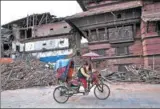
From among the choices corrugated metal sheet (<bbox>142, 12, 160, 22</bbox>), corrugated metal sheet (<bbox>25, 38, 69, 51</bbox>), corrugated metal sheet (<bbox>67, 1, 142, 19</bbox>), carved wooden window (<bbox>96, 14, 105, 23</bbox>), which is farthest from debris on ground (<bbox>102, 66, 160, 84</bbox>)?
corrugated metal sheet (<bbox>25, 38, 69, 51</bbox>)

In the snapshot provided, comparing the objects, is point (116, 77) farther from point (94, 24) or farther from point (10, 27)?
point (10, 27)

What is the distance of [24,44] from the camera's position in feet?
133

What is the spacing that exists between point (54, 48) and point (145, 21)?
18.3 m

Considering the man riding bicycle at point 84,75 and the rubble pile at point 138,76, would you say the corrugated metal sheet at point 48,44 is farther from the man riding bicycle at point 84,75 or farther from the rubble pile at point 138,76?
the man riding bicycle at point 84,75

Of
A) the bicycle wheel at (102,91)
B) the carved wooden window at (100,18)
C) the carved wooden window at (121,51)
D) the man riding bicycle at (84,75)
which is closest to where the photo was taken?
the man riding bicycle at (84,75)

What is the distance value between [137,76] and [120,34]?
22.6 feet

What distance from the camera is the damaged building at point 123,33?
22.6 meters

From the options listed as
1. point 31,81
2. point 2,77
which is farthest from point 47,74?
point 2,77

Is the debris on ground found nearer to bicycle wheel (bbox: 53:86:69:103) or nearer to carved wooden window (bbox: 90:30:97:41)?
carved wooden window (bbox: 90:30:97:41)

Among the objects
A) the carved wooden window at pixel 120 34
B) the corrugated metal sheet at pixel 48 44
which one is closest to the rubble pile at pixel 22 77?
the carved wooden window at pixel 120 34

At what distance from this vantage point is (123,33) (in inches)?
1006

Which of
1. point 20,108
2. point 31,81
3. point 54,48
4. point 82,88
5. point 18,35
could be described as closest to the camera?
point 20,108

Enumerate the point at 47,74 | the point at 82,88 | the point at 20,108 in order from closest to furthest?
the point at 20,108
the point at 82,88
the point at 47,74

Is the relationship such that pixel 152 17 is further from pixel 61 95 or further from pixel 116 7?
pixel 61 95
